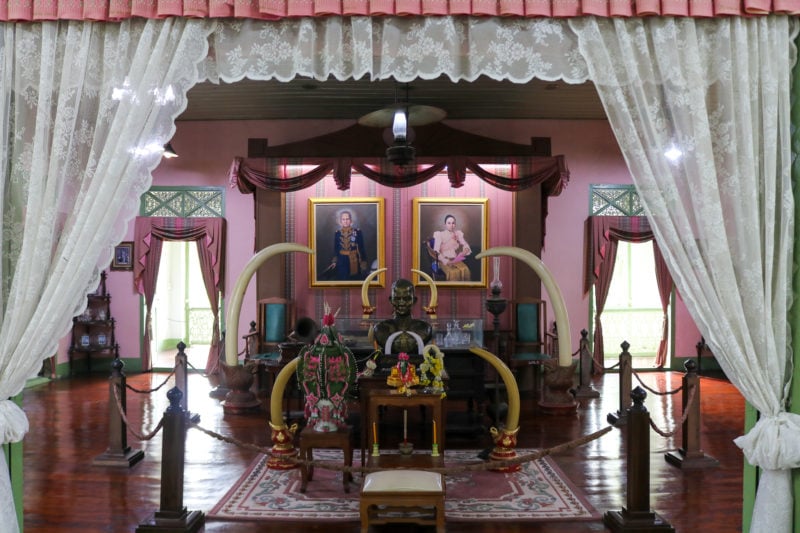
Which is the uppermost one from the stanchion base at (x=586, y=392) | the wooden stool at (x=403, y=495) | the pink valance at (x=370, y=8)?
the pink valance at (x=370, y=8)

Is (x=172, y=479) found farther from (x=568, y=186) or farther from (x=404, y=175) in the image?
(x=568, y=186)

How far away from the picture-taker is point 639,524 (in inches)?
160

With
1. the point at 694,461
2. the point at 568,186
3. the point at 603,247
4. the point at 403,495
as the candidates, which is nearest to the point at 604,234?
the point at 603,247

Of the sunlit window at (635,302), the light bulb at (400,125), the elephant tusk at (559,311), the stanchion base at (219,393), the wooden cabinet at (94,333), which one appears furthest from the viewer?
the sunlit window at (635,302)

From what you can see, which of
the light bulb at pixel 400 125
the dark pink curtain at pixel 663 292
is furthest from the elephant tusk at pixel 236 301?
the dark pink curtain at pixel 663 292

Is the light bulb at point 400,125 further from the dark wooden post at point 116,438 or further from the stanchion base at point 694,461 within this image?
the stanchion base at point 694,461

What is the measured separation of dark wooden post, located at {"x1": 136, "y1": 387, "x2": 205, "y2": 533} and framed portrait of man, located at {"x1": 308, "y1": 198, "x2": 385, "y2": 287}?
5.08 meters

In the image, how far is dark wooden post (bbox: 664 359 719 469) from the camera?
5.48m

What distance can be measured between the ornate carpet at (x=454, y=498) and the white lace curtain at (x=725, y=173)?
5.46 feet

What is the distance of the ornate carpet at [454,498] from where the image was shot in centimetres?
444

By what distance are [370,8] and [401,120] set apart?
3325mm

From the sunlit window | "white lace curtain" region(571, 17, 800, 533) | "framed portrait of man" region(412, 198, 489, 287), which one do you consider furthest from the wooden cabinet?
"white lace curtain" region(571, 17, 800, 533)

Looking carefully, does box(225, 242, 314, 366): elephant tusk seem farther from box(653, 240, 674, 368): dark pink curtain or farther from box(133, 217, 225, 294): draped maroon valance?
box(653, 240, 674, 368): dark pink curtain

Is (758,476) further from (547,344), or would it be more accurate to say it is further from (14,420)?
(547,344)
